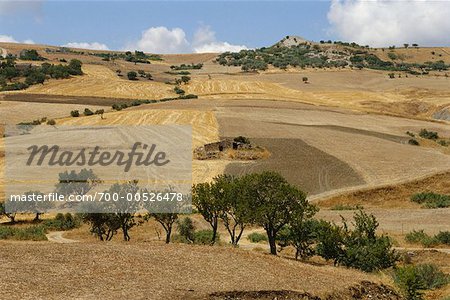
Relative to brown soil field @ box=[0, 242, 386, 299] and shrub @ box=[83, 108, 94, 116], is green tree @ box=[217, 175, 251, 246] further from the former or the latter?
shrub @ box=[83, 108, 94, 116]

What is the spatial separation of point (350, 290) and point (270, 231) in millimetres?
10998

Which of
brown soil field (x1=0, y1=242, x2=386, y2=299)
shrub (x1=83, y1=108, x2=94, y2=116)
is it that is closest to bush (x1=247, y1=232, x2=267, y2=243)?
brown soil field (x1=0, y1=242, x2=386, y2=299)

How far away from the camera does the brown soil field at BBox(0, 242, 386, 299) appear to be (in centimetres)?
2038

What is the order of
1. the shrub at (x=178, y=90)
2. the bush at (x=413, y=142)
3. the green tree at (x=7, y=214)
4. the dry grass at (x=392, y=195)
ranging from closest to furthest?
the green tree at (x=7, y=214)
the dry grass at (x=392, y=195)
the bush at (x=413, y=142)
the shrub at (x=178, y=90)

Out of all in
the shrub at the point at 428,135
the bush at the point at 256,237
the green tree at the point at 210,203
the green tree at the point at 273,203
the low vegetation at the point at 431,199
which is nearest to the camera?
the green tree at the point at 273,203

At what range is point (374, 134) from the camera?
93250 millimetres

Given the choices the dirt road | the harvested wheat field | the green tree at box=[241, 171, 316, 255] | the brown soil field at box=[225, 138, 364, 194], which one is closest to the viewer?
the green tree at box=[241, 171, 316, 255]

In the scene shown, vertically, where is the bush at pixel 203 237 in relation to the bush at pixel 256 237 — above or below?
above

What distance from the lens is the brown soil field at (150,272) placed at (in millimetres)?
20375

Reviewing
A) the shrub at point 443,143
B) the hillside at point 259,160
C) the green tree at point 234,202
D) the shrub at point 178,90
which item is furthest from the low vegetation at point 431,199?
the shrub at point 178,90

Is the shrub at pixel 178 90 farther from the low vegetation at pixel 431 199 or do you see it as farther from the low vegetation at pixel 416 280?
the low vegetation at pixel 416 280

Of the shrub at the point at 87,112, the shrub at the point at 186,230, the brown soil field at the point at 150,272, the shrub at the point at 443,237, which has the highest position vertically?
the shrub at the point at 87,112

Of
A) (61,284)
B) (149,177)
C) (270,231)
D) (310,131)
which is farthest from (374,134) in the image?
(61,284)

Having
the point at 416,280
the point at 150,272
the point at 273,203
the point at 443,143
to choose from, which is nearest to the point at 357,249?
the point at 273,203
